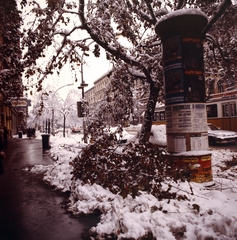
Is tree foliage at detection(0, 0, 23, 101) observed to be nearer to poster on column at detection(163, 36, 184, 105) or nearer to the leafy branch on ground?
the leafy branch on ground

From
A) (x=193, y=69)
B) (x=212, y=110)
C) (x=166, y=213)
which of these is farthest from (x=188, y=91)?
(x=212, y=110)

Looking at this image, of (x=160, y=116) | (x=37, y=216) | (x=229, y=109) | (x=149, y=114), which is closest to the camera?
(x=37, y=216)

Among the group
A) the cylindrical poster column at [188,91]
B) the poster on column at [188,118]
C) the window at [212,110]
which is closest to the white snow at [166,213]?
the cylindrical poster column at [188,91]

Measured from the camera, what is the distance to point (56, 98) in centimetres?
5528

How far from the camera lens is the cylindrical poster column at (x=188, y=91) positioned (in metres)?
5.14

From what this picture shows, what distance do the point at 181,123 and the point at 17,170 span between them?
23.1 feet

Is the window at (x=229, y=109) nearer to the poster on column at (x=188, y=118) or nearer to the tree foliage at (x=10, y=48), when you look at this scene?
the poster on column at (x=188, y=118)

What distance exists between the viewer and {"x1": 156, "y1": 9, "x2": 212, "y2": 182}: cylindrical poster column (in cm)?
514

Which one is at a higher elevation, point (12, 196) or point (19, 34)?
point (19, 34)

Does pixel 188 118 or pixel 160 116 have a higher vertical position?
pixel 160 116

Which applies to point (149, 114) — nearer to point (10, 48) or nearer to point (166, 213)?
point (10, 48)

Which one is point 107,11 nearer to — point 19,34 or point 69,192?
point 19,34

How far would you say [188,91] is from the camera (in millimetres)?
5176

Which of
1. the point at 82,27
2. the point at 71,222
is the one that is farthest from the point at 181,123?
the point at 82,27
